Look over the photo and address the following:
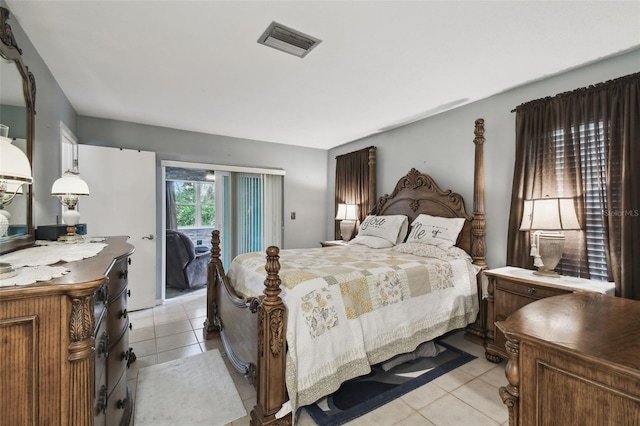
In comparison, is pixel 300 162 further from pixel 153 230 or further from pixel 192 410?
pixel 192 410

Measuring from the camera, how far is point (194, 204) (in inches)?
256

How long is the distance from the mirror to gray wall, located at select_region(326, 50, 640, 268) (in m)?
3.10

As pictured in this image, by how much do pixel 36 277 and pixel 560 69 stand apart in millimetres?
3535

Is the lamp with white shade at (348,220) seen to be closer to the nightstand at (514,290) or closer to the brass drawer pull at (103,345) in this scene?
the nightstand at (514,290)

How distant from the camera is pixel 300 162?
17.2 ft

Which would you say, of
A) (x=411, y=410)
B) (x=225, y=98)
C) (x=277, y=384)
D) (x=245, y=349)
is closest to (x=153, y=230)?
(x=225, y=98)

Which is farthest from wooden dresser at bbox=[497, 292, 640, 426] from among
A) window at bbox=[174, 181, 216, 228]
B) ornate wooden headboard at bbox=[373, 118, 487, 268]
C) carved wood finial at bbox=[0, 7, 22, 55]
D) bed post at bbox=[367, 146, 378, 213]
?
window at bbox=[174, 181, 216, 228]

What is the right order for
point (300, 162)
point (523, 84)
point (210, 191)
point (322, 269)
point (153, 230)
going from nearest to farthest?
point (322, 269) → point (523, 84) → point (153, 230) → point (300, 162) → point (210, 191)

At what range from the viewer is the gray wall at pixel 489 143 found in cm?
236

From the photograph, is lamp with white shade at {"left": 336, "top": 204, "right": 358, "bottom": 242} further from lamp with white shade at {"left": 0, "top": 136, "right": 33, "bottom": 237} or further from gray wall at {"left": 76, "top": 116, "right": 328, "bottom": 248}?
lamp with white shade at {"left": 0, "top": 136, "right": 33, "bottom": 237}

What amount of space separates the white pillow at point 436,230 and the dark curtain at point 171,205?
5041 millimetres

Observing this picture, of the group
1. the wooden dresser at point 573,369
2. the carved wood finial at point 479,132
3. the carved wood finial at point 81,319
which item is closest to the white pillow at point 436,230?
the carved wood finial at point 479,132

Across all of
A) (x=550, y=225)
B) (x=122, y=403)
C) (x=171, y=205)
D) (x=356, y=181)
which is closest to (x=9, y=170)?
(x=122, y=403)

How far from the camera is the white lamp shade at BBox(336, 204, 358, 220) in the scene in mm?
4508
